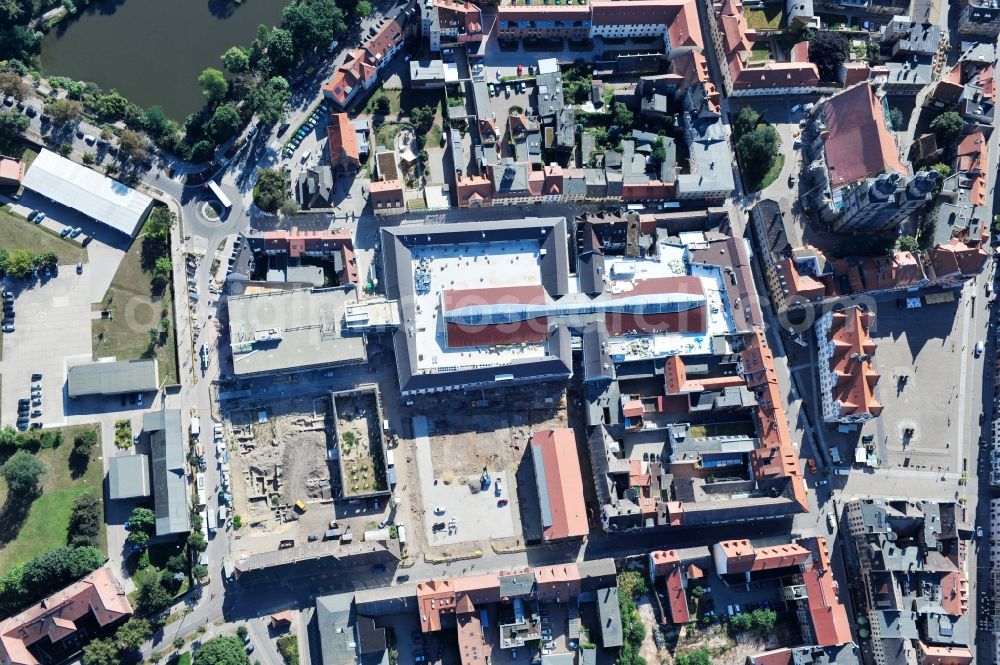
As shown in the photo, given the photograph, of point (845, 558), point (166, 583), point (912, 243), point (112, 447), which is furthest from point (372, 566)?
point (912, 243)

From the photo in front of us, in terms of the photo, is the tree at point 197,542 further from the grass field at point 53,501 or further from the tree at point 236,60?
the tree at point 236,60

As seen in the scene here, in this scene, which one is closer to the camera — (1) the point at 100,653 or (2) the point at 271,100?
(1) the point at 100,653

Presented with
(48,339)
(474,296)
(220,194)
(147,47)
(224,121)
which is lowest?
(474,296)

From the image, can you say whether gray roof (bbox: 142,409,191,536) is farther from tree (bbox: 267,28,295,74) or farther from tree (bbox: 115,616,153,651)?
tree (bbox: 267,28,295,74)

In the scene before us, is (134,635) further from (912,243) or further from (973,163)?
(973,163)

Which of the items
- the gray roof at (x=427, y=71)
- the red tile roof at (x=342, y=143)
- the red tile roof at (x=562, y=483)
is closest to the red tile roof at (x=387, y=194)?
the red tile roof at (x=342, y=143)

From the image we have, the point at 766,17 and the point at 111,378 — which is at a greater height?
the point at 766,17

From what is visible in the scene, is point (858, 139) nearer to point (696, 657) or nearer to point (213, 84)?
point (696, 657)

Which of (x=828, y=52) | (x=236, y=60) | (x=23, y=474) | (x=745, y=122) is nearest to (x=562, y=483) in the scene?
(x=745, y=122)
